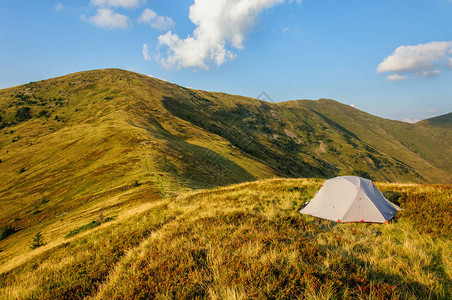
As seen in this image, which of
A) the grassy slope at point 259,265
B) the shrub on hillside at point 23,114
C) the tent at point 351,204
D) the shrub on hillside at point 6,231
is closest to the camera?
the grassy slope at point 259,265

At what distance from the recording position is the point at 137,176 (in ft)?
97.7

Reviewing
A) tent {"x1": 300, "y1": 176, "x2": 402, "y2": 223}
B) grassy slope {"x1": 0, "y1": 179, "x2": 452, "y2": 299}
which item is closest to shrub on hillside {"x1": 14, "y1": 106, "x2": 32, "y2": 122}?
grassy slope {"x1": 0, "y1": 179, "x2": 452, "y2": 299}

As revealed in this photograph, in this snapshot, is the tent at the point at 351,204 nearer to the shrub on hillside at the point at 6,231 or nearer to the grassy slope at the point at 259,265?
the grassy slope at the point at 259,265

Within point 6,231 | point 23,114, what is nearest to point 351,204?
point 6,231

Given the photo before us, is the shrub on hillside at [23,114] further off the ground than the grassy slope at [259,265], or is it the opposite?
the shrub on hillside at [23,114]

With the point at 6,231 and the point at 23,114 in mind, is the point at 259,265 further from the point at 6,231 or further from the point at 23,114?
the point at 23,114

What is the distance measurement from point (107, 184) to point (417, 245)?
33.5m

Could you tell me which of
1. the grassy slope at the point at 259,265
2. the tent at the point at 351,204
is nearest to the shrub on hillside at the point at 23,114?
the grassy slope at the point at 259,265

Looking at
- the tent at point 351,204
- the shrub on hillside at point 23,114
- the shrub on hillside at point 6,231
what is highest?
the shrub on hillside at point 23,114

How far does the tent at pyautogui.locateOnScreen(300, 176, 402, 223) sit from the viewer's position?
10.6m

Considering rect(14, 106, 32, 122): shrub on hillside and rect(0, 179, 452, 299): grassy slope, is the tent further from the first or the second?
rect(14, 106, 32, 122): shrub on hillside

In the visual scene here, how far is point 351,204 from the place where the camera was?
11297mm

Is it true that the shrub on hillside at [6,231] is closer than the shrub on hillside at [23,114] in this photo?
Yes

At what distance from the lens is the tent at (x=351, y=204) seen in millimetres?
10578
